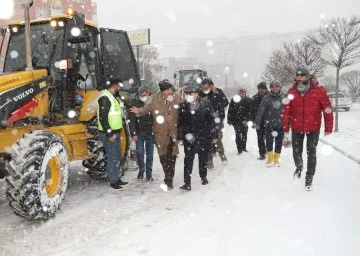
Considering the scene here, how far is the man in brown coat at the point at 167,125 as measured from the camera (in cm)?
680

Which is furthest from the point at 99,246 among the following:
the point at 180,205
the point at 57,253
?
the point at 180,205

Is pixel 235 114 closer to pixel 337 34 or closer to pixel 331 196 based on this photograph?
pixel 331 196

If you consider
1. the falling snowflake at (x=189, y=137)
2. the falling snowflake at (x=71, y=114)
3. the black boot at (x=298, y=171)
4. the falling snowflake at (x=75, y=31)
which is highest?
the falling snowflake at (x=75, y=31)

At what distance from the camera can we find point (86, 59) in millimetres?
6617

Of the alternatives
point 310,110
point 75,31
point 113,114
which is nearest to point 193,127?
point 113,114

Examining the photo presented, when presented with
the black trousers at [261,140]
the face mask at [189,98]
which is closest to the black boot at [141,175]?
the face mask at [189,98]

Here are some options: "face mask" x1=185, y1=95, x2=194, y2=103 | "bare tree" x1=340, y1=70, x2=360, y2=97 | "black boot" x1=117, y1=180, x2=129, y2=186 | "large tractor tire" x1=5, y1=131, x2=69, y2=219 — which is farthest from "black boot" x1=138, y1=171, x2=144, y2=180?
"bare tree" x1=340, y1=70, x2=360, y2=97

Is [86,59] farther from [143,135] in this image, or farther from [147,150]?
[147,150]

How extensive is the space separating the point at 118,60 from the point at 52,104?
80.5 inches

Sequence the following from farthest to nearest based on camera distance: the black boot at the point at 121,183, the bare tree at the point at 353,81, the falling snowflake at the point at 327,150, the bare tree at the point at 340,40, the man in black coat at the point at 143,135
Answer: the bare tree at the point at 353,81 → the bare tree at the point at 340,40 → the falling snowflake at the point at 327,150 → the man in black coat at the point at 143,135 → the black boot at the point at 121,183

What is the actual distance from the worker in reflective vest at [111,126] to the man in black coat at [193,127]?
1.06 metres

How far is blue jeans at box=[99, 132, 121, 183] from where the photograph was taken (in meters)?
6.63

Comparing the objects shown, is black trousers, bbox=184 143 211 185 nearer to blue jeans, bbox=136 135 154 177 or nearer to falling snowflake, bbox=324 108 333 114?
blue jeans, bbox=136 135 154 177

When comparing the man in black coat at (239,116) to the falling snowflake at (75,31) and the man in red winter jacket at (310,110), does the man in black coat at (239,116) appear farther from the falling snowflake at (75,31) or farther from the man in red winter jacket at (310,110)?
the falling snowflake at (75,31)
